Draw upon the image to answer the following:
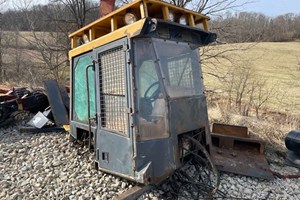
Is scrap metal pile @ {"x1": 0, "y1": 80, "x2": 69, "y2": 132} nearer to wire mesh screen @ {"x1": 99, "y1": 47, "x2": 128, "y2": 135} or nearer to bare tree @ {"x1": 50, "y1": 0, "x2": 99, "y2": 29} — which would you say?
wire mesh screen @ {"x1": 99, "y1": 47, "x2": 128, "y2": 135}

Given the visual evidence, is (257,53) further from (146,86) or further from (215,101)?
(146,86)

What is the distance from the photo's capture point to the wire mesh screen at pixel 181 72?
13.9 ft

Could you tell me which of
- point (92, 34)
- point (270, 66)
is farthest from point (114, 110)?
point (270, 66)

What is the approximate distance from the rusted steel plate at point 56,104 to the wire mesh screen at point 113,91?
3.04m

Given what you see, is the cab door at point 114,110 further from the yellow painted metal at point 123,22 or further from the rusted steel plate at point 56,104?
the rusted steel plate at point 56,104

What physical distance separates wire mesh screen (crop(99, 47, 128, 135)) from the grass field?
8.84 m

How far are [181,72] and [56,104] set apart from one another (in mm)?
4117

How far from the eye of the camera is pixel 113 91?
14.2 feet

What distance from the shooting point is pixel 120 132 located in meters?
4.16

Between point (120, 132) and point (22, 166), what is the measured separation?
2.26 m

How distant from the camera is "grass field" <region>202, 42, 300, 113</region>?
42.6 ft

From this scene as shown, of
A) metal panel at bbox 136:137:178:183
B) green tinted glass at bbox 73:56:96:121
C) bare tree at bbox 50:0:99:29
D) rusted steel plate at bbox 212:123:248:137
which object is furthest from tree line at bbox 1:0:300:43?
metal panel at bbox 136:137:178:183

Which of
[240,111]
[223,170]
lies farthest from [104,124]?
[240,111]

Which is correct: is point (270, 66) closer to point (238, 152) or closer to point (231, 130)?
point (231, 130)
